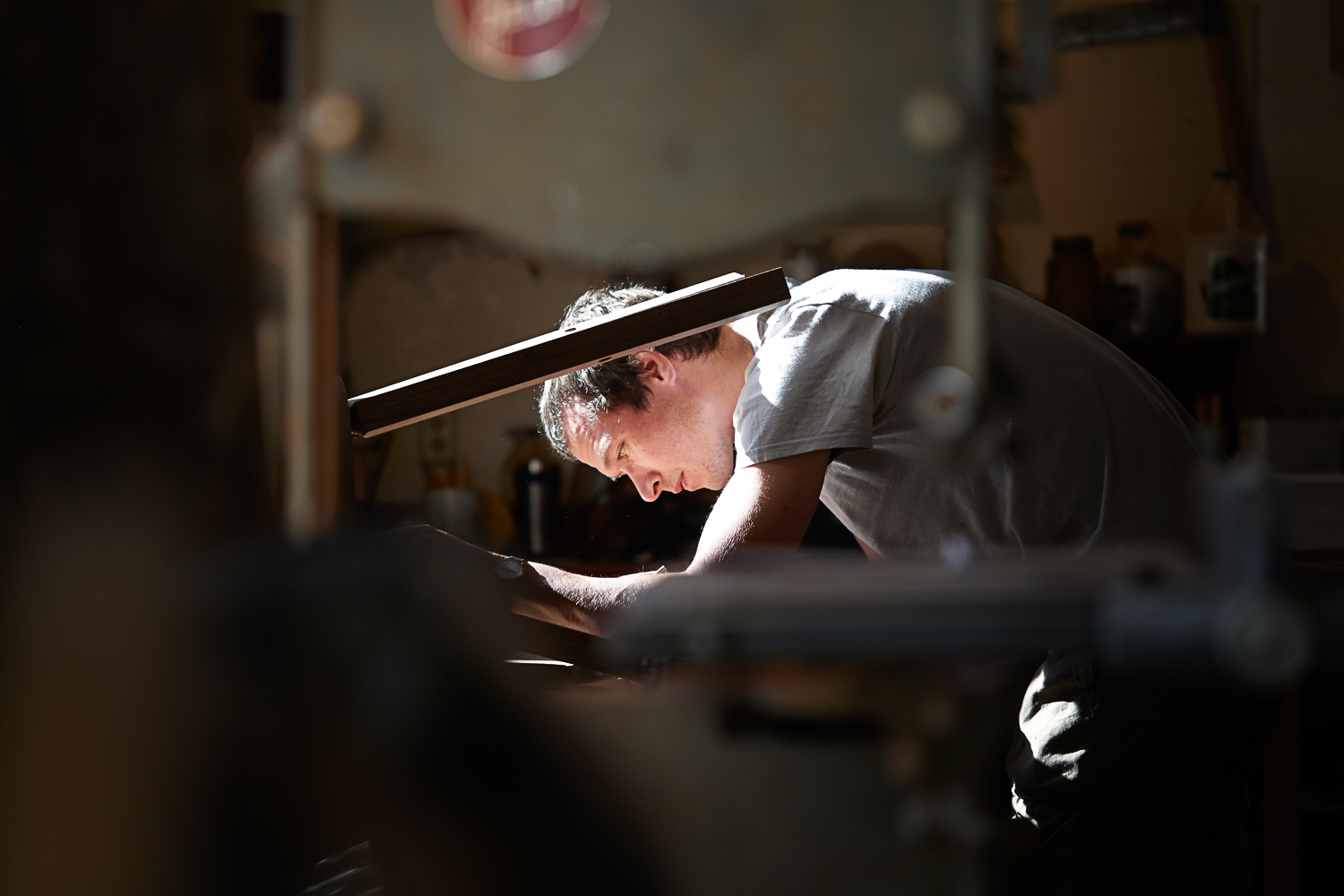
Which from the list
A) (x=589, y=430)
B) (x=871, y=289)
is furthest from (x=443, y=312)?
(x=871, y=289)

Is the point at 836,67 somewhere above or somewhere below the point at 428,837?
above

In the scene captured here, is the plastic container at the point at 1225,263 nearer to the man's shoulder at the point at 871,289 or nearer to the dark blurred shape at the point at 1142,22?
the dark blurred shape at the point at 1142,22

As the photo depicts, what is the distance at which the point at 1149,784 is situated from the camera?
1.11 meters

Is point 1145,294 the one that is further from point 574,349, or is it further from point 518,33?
point 518,33

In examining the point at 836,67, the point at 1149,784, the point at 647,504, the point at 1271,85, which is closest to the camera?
the point at 836,67

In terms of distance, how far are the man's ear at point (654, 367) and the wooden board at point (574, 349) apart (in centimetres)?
50

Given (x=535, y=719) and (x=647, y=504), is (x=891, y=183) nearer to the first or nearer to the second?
(x=535, y=719)

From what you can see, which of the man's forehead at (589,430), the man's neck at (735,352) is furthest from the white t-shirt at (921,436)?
the man's forehead at (589,430)

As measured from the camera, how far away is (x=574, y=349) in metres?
0.78

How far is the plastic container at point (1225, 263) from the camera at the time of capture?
207cm

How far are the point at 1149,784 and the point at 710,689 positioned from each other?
3.03 ft

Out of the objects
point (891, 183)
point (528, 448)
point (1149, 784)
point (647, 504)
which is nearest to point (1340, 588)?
point (891, 183)

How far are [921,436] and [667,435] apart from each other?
456 millimetres

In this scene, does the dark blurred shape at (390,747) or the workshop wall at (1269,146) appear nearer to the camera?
the dark blurred shape at (390,747)
